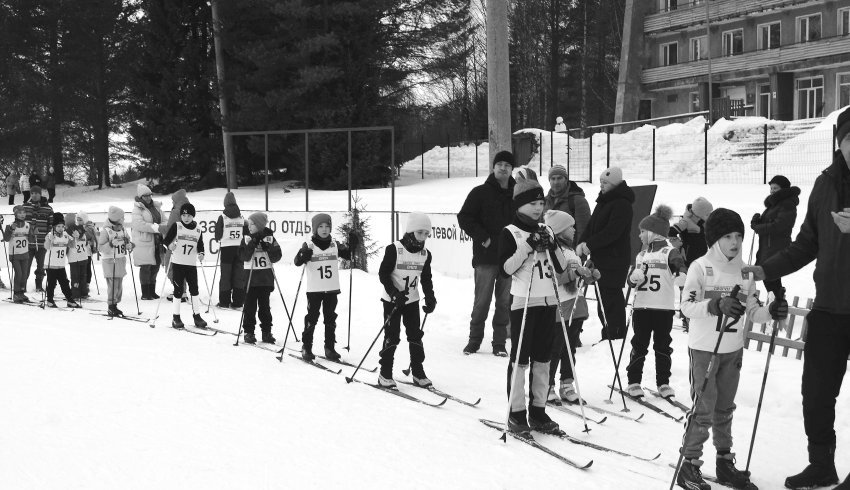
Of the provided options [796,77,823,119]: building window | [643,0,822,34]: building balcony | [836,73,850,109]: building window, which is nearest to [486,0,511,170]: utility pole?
[836,73,850,109]: building window

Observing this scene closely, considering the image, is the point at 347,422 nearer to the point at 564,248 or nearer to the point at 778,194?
the point at 564,248

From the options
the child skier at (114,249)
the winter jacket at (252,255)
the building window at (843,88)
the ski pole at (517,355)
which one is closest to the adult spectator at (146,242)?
the child skier at (114,249)

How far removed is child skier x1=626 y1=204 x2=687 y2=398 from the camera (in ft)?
27.1

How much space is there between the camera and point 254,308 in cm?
1166

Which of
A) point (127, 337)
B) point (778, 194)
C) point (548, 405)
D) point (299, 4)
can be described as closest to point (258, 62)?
point (299, 4)

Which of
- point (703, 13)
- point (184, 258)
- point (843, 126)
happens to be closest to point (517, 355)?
point (843, 126)

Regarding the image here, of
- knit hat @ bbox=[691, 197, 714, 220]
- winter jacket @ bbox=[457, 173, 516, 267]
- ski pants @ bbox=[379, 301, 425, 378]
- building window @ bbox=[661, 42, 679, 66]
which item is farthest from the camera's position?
building window @ bbox=[661, 42, 679, 66]

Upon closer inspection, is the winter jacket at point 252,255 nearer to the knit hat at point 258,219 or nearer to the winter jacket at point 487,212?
the knit hat at point 258,219

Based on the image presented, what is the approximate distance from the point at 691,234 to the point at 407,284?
407 cm

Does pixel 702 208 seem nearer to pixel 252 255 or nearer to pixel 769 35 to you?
pixel 252 255

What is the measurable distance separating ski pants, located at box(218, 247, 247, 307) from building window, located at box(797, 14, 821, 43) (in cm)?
3576

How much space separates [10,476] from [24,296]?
1144 centimetres

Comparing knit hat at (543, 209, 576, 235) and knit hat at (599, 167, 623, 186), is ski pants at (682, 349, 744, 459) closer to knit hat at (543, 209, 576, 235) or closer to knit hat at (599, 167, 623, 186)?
knit hat at (543, 209, 576, 235)

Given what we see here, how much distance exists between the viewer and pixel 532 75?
185ft
